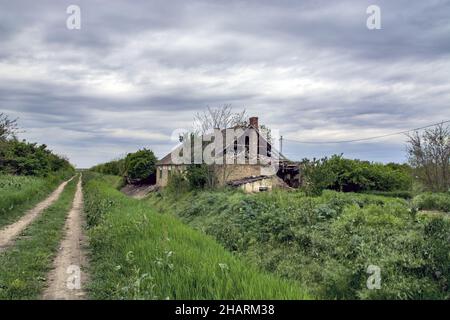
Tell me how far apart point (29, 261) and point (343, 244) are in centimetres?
686

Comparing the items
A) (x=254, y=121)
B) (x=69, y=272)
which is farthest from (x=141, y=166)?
(x=69, y=272)

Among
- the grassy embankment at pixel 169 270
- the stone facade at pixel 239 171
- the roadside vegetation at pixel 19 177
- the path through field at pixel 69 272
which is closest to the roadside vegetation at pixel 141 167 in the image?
the roadside vegetation at pixel 19 177

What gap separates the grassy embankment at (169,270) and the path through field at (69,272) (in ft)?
0.82

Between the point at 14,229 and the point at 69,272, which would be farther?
the point at 14,229

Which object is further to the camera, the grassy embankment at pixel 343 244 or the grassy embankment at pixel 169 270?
the grassy embankment at pixel 343 244

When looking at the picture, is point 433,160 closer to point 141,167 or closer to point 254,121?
point 254,121

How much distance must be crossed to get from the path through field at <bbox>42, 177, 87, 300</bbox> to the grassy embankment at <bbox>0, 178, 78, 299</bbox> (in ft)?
0.55

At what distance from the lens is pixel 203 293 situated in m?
5.32

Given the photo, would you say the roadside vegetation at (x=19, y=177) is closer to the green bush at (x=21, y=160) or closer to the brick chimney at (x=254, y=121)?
the green bush at (x=21, y=160)

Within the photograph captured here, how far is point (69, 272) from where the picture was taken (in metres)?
7.84

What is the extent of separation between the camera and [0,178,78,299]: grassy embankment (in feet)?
21.3

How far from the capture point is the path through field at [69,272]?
645cm

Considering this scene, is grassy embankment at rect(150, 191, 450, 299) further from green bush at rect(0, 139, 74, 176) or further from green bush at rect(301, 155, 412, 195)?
green bush at rect(0, 139, 74, 176)
